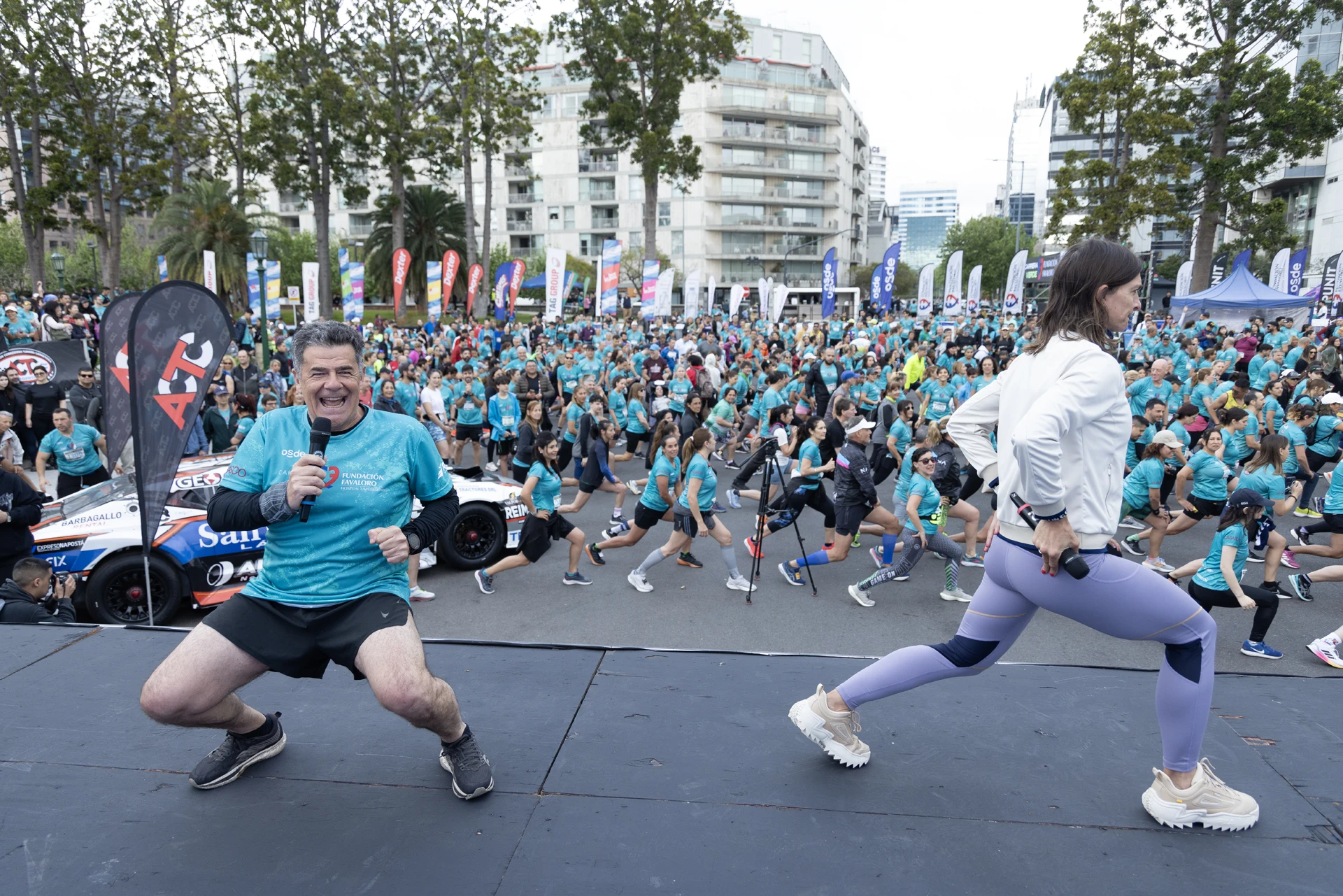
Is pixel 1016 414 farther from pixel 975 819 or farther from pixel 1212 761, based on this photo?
pixel 1212 761

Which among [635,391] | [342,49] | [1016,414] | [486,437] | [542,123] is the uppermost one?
[542,123]

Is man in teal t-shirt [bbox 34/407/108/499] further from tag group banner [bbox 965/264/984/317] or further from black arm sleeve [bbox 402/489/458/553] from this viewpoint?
tag group banner [bbox 965/264/984/317]

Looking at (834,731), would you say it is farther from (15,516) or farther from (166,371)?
(15,516)

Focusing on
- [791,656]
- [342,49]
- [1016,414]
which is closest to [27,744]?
[791,656]

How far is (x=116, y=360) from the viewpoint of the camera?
485 cm

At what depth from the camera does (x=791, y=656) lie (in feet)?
12.2

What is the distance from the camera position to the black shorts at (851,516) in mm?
7820

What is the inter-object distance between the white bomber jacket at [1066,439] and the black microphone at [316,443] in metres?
1.99

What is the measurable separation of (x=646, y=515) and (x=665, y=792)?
18.1 ft

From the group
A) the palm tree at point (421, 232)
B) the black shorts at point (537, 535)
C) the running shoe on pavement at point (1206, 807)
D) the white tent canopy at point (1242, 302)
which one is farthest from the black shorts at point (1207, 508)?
the palm tree at point (421, 232)

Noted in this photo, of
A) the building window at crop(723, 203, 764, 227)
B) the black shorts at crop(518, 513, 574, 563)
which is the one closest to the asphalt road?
the black shorts at crop(518, 513, 574, 563)

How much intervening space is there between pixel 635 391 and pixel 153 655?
351 inches

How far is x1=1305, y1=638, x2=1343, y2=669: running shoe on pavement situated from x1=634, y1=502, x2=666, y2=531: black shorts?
5295 millimetres

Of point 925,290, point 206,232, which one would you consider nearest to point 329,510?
point 925,290
